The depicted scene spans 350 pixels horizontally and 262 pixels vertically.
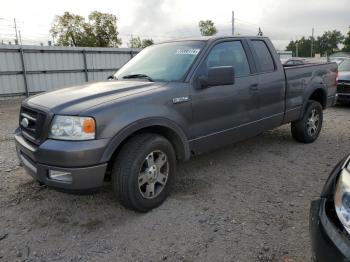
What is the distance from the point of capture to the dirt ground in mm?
2990

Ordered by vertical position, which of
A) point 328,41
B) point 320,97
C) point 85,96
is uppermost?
point 328,41

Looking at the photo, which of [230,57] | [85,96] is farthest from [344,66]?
[85,96]

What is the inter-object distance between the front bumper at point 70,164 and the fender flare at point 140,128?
0.24 ft

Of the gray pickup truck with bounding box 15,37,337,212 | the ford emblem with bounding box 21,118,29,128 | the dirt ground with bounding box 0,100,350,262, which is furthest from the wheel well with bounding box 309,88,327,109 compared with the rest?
the ford emblem with bounding box 21,118,29,128

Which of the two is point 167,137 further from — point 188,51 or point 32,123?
point 32,123

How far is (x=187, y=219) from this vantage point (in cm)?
350

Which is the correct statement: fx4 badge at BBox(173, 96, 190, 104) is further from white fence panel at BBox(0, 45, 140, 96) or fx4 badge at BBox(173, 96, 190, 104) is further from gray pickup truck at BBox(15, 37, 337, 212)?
white fence panel at BBox(0, 45, 140, 96)

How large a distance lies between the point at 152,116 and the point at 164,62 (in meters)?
1.13

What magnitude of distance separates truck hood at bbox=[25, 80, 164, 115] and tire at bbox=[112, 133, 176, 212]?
49 cm

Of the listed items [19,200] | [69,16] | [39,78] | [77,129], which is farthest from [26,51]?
[69,16]

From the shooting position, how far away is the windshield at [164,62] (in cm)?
411

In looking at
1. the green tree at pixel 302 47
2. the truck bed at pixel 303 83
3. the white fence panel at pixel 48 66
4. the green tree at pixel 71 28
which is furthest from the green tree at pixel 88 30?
the green tree at pixel 302 47

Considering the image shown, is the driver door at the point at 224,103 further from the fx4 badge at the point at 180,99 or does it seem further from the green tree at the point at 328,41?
the green tree at the point at 328,41

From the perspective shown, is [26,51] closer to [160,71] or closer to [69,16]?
[160,71]
